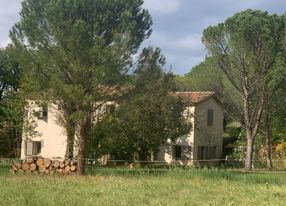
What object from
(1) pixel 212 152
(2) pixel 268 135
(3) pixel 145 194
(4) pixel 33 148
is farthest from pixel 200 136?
(3) pixel 145 194

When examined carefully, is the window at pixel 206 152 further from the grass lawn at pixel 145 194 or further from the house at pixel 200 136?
the grass lawn at pixel 145 194

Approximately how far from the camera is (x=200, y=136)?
47.6 meters

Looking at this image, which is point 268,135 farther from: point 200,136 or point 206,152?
point 206,152

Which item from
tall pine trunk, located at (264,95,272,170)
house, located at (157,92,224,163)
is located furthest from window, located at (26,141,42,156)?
tall pine trunk, located at (264,95,272,170)

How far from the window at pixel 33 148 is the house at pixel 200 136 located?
440 inches

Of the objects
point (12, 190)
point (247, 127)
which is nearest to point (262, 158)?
point (247, 127)

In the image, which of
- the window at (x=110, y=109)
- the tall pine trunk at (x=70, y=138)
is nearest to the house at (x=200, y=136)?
the tall pine trunk at (x=70, y=138)

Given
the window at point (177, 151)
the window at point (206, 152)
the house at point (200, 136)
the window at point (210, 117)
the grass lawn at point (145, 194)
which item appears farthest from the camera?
the window at point (210, 117)

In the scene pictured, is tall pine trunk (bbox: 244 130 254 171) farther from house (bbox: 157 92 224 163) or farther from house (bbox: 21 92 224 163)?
house (bbox: 21 92 224 163)

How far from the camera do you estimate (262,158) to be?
4512cm

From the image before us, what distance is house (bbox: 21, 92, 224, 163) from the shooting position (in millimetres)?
45344

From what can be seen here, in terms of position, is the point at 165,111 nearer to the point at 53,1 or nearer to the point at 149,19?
the point at 149,19

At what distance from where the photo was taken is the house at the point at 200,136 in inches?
1768

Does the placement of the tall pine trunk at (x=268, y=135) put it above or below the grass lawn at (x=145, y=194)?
above
